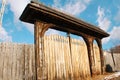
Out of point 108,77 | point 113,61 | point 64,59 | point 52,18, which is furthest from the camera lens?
point 113,61

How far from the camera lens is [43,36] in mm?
6797

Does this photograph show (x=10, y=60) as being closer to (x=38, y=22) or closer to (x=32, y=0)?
(x=38, y=22)

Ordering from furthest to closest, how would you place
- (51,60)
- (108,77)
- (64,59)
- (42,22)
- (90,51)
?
(90,51) < (108,77) < (64,59) < (51,60) < (42,22)

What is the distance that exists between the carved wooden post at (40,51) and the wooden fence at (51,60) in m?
0.24

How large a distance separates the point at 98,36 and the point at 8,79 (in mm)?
7293

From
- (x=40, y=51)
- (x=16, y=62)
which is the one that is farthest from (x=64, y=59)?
(x=16, y=62)

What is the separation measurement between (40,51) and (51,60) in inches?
35.7

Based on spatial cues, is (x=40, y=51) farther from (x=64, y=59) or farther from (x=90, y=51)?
(x=90, y=51)

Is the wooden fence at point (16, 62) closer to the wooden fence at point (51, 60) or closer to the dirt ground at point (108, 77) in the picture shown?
the wooden fence at point (51, 60)

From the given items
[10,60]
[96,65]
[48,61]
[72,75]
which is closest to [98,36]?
[96,65]

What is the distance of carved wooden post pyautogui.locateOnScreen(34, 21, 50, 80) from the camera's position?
627cm

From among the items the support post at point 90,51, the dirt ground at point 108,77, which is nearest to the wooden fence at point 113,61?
the dirt ground at point 108,77

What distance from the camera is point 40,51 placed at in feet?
21.2

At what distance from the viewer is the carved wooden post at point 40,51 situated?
6.27 meters
